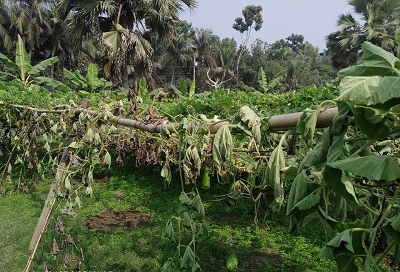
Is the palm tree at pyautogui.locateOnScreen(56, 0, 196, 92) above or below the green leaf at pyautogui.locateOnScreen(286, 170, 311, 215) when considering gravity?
above

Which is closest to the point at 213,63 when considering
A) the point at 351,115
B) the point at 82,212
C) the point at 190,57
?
the point at 190,57

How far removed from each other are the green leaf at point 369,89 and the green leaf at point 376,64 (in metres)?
0.04

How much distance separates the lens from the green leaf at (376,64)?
672 mm

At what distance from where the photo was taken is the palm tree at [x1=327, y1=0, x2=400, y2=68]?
1408 cm

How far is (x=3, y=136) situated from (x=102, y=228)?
285 cm

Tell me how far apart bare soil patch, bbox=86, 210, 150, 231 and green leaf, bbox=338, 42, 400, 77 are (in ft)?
15.5

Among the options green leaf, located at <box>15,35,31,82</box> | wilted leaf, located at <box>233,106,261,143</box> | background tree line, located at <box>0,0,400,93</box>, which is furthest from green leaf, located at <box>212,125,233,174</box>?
green leaf, located at <box>15,35,31,82</box>

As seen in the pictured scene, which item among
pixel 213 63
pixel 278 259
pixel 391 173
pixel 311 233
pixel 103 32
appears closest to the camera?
pixel 391 173

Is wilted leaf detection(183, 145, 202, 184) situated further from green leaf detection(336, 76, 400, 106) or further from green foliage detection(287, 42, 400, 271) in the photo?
green leaf detection(336, 76, 400, 106)

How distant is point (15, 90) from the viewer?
25.1ft

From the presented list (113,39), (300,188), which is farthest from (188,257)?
(113,39)

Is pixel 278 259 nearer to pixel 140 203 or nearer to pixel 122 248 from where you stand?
pixel 122 248

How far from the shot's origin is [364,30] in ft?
48.7

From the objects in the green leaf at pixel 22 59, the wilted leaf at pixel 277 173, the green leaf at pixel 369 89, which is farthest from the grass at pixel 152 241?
the green leaf at pixel 22 59
